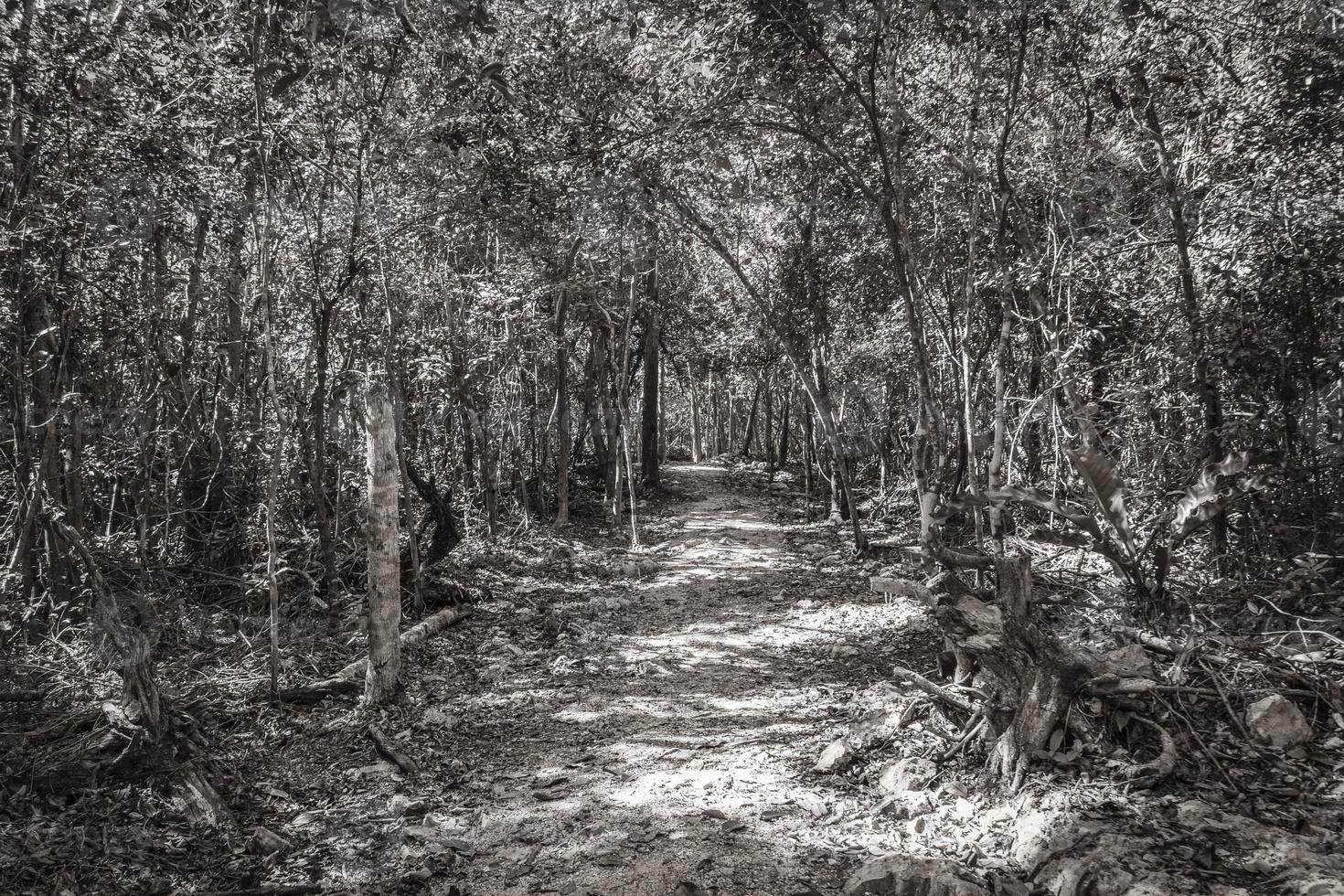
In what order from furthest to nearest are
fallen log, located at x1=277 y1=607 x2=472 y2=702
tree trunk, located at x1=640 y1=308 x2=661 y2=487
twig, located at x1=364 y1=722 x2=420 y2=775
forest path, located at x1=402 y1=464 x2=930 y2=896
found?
tree trunk, located at x1=640 y1=308 x2=661 y2=487 < fallen log, located at x1=277 y1=607 x2=472 y2=702 < twig, located at x1=364 y1=722 x2=420 y2=775 < forest path, located at x1=402 y1=464 x2=930 y2=896

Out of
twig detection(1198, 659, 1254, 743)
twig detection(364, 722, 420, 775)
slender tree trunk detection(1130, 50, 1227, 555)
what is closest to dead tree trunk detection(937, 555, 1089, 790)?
twig detection(1198, 659, 1254, 743)

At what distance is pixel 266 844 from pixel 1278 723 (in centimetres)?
521

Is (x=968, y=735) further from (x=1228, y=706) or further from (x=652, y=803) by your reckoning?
(x=652, y=803)

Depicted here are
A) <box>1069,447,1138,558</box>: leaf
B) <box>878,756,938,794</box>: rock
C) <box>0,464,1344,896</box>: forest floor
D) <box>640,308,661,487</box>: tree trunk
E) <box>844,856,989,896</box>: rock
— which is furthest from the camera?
<box>640,308,661,487</box>: tree trunk

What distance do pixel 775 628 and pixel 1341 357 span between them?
5511mm

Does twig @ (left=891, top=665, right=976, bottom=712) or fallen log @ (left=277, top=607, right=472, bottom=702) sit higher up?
twig @ (left=891, top=665, right=976, bottom=712)

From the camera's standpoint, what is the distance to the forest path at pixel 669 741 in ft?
12.2

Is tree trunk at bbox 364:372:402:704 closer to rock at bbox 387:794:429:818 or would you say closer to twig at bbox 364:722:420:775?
twig at bbox 364:722:420:775

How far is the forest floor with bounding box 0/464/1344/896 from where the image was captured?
10.6 feet

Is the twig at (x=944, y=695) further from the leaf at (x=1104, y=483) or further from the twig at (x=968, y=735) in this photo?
the leaf at (x=1104, y=483)

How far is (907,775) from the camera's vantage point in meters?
4.21

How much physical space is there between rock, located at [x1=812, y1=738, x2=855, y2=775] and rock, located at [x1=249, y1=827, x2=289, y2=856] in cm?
309

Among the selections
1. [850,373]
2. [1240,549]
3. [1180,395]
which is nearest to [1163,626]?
[1240,549]

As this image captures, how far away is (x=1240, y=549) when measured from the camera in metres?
6.28
